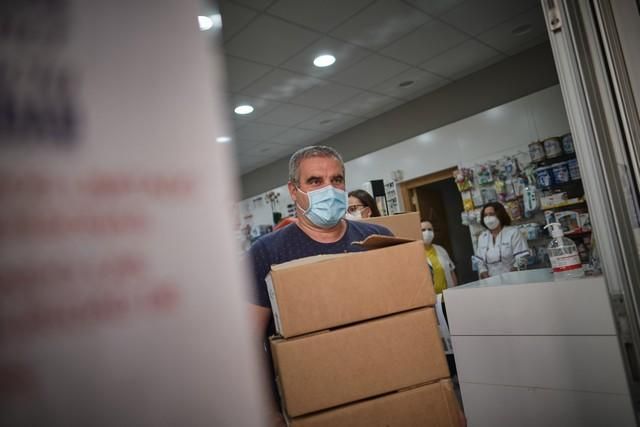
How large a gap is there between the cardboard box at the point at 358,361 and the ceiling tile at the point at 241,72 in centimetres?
311

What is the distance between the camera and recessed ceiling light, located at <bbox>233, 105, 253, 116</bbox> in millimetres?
4477

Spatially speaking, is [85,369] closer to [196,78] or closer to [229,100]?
[196,78]

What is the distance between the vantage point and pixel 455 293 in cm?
141

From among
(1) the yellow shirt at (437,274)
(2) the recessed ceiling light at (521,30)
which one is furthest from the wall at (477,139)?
(1) the yellow shirt at (437,274)

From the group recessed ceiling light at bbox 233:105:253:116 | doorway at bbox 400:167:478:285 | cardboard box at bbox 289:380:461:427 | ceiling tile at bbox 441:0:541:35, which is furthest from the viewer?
doorway at bbox 400:167:478:285

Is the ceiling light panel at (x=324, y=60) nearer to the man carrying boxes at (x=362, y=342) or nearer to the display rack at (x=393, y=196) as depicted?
the display rack at (x=393, y=196)

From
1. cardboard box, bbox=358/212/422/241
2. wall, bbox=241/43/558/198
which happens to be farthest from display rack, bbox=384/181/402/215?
cardboard box, bbox=358/212/422/241

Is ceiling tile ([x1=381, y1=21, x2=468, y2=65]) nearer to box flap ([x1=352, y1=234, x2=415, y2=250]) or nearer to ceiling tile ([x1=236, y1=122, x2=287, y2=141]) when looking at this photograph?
ceiling tile ([x1=236, y1=122, x2=287, y2=141])

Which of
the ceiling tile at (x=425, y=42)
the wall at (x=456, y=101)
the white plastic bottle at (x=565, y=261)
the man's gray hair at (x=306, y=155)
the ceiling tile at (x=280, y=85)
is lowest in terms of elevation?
the white plastic bottle at (x=565, y=261)

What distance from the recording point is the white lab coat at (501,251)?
369 centimetres

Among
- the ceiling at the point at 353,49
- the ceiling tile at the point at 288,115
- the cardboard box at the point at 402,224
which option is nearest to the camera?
the cardboard box at the point at 402,224

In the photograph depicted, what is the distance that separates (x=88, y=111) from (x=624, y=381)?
1.35 metres

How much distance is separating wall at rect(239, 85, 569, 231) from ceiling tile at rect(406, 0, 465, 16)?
154 cm

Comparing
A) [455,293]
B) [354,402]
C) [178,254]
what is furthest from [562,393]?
[178,254]
